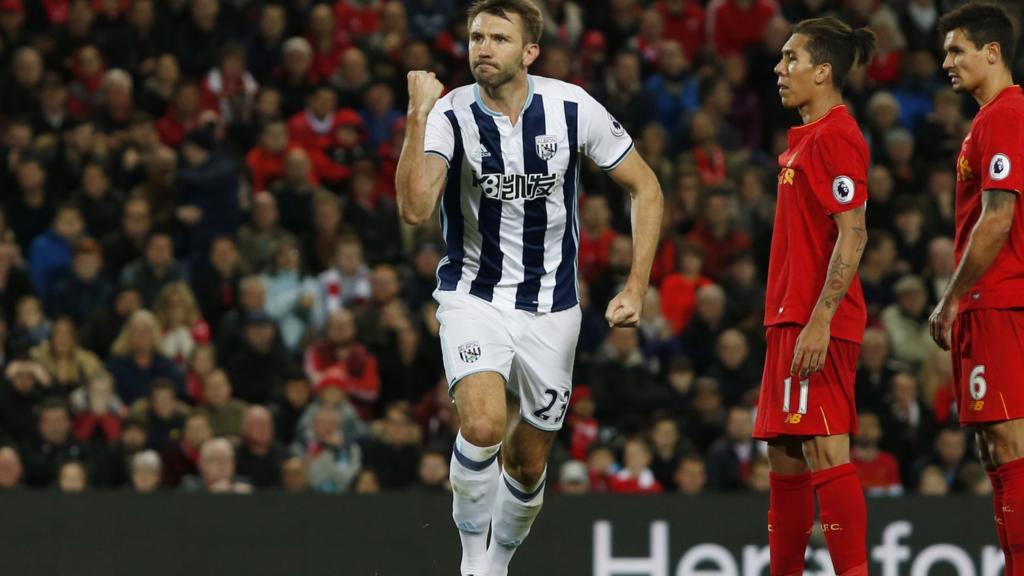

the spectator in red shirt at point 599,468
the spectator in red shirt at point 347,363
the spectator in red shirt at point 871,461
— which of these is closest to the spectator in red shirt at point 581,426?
the spectator in red shirt at point 599,468

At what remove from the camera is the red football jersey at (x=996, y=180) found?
675cm

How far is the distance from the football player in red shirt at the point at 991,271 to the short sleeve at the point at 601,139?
145 centimetres

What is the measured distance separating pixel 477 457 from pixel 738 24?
10.8m

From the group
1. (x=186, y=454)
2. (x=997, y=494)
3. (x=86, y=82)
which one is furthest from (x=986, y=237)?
(x=86, y=82)

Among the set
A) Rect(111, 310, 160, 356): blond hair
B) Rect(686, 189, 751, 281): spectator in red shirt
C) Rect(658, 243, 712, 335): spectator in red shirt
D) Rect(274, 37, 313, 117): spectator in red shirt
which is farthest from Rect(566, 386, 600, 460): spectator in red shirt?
Rect(274, 37, 313, 117): spectator in red shirt

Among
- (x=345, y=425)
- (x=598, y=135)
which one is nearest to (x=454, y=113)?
(x=598, y=135)

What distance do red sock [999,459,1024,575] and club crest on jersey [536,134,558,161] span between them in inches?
90.3

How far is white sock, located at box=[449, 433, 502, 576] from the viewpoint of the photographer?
709 cm

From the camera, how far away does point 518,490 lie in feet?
24.7

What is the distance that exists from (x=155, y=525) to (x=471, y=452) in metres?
3.97

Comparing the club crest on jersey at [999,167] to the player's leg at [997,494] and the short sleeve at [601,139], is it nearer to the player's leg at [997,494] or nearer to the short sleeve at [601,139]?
the player's leg at [997,494]

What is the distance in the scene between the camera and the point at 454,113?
7.40 m

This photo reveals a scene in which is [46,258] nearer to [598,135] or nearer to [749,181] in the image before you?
[749,181]

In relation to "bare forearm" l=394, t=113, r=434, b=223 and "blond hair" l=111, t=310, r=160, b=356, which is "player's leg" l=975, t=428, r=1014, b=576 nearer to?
"bare forearm" l=394, t=113, r=434, b=223
